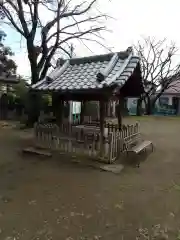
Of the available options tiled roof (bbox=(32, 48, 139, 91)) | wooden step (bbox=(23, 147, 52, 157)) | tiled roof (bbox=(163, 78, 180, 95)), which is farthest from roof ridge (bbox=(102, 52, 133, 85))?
tiled roof (bbox=(163, 78, 180, 95))

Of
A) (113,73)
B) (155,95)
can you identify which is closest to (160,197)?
(113,73)

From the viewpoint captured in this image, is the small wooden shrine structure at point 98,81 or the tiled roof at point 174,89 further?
the tiled roof at point 174,89

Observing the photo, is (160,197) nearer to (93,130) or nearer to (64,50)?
(93,130)

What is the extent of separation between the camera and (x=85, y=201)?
5.77m

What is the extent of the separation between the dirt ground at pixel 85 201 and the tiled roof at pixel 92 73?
248 centimetres

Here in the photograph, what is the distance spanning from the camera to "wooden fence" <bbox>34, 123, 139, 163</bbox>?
340 inches

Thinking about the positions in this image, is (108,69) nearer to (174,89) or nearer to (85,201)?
(85,201)

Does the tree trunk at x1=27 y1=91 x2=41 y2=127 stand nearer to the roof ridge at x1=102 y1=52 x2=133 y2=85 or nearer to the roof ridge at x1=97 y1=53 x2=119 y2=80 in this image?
the roof ridge at x1=97 y1=53 x2=119 y2=80

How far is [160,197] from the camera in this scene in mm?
6137

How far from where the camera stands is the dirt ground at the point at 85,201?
4.54m

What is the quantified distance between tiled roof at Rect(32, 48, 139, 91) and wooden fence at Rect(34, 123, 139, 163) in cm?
164

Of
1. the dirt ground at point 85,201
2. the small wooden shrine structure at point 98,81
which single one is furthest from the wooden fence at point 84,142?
the dirt ground at point 85,201

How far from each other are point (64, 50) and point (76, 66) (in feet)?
28.1

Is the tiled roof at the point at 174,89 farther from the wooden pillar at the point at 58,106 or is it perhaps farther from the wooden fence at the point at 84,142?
the wooden pillar at the point at 58,106
